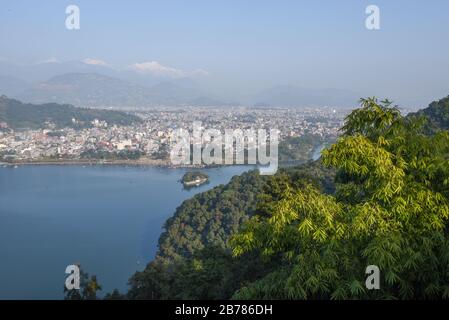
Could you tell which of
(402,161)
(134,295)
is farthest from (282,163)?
(402,161)

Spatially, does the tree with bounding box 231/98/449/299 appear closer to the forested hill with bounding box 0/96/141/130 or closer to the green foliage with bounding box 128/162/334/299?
the green foliage with bounding box 128/162/334/299

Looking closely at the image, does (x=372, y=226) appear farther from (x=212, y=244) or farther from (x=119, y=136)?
(x=119, y=136)

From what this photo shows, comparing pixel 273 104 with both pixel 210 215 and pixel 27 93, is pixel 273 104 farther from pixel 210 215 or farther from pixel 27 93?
pixel 210 215

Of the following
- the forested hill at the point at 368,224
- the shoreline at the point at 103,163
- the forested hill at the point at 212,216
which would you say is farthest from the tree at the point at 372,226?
the shoreline at the point at 103,163

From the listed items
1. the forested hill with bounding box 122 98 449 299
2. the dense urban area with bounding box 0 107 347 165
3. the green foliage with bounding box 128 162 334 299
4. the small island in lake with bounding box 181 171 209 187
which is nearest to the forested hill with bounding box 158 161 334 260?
the green foliage with bounding box 128 162 334 299

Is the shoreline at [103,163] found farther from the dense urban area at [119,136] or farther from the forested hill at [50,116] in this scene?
the forested hill at [50,116]
